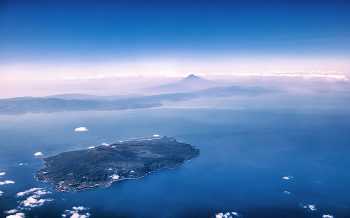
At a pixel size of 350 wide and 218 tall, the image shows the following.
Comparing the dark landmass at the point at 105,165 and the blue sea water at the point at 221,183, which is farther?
the dark landmass at the point at 105,165

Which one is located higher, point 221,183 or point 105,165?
point 105,165

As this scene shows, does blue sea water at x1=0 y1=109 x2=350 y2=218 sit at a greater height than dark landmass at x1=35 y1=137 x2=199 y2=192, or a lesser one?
lesser

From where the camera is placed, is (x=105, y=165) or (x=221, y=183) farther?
(x=105, y=165)

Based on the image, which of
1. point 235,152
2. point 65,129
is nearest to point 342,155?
point 235,152

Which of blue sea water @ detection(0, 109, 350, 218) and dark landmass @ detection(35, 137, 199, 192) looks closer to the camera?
blue sea water @ detection(0, 109, 350, 218)

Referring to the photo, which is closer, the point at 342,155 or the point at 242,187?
the point at 242,187

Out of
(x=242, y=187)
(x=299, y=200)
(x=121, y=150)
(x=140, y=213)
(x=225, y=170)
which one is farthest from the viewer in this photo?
(x=121, y=150)

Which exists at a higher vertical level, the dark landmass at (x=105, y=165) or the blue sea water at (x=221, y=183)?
the dark landmass at (x=105, y=165)

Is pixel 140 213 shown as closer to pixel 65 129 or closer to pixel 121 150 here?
pixel 121 150
